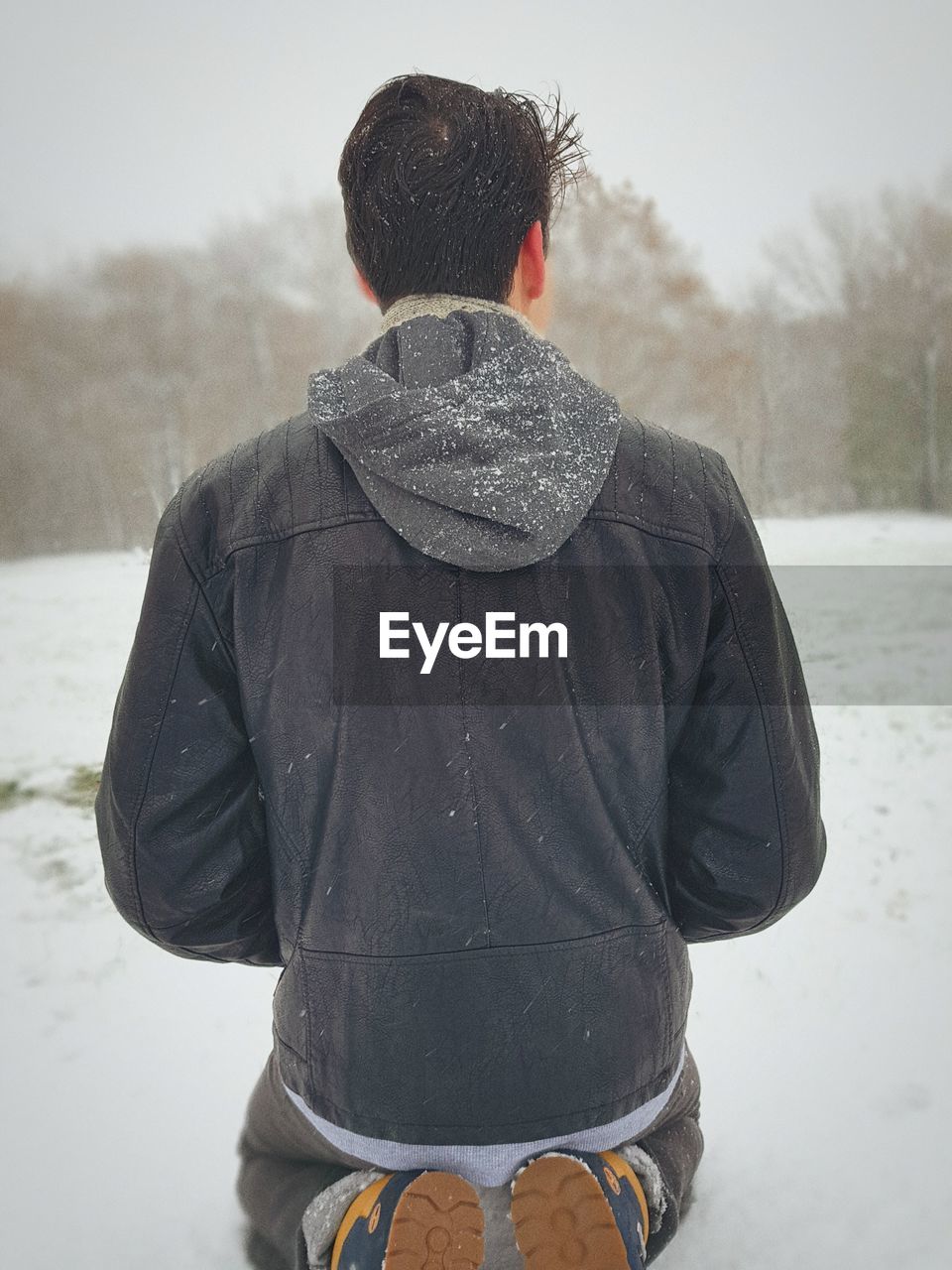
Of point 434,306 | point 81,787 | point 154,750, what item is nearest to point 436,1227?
point 154,750

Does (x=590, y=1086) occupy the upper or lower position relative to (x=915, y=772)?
upper

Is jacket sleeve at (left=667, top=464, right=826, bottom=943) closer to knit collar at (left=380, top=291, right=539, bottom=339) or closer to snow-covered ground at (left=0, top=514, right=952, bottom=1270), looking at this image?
knit collar at (left=380, top=291, right=539, bottom=339)

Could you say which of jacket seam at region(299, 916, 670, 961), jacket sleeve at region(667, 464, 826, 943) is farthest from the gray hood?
jacket seam at region(299, 916, 670, 961)

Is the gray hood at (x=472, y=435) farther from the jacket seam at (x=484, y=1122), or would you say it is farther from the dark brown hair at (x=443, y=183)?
the jacket seam at (x=484, y=1122)

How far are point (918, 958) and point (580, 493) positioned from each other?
2578 millimetres

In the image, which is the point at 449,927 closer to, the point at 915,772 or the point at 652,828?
the point at 652,828

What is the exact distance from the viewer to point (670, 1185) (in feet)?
4.19

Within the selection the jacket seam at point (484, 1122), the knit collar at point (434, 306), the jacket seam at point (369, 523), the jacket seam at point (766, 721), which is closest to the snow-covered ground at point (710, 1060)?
the jacket seam at point (484, 1122)

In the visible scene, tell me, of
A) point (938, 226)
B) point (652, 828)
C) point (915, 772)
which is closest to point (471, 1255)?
point (652, 828)

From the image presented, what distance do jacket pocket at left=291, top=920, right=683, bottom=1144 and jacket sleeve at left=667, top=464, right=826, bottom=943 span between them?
0.15 meters

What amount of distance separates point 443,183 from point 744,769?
793 mm

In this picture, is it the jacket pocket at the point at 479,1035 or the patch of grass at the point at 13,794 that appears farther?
the patch of grass at the point at 13,794

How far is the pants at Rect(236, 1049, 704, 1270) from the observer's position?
113 centimetres

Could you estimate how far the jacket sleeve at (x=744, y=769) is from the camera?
1.03 m
